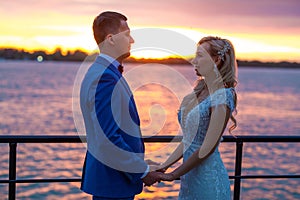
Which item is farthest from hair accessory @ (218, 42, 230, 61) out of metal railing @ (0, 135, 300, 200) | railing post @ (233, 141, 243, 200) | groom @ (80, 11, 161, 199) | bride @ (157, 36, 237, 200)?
railing post @ (233, 141, 243, 200)

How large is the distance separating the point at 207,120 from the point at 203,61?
14.2 inches

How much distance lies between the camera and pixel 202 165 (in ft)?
10.5

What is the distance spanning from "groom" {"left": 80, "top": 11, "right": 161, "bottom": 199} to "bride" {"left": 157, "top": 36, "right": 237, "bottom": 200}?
30 centimetres

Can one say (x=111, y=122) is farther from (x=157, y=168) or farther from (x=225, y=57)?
(x=225, y=57)

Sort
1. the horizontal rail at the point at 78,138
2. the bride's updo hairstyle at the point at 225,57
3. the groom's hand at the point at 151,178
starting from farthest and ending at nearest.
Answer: the horizontal rail at the point at 78,138
the bride's updo hairstyle at the point at 225,57
the groom's hand at the point at 151,178

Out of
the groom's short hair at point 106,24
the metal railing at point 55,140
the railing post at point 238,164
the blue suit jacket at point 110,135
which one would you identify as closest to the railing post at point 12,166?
the metal railing at point 55,140

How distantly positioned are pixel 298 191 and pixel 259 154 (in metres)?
6.76

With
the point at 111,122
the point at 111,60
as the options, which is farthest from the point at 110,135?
the point at 111,60

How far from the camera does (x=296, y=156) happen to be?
24.7 meters

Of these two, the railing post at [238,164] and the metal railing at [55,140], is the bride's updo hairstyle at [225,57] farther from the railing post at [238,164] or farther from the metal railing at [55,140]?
the railing post at [238,164]

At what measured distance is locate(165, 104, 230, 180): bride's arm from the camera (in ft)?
9.83

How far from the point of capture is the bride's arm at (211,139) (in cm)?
300

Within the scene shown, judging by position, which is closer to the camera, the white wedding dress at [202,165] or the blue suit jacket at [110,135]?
the blue suit jacket at [110,135]

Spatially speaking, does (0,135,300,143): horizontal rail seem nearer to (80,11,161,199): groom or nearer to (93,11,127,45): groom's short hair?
(80,11,161,199): groom
